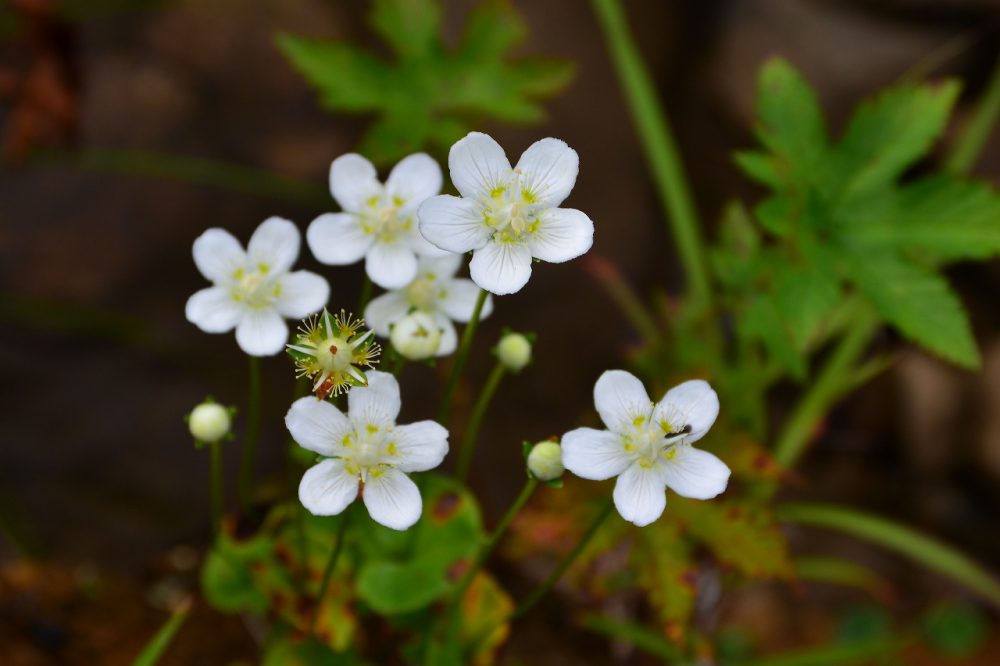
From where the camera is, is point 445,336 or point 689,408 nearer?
point 689,408

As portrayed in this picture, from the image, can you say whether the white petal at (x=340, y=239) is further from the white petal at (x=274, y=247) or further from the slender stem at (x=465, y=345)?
the slender stem at (x=465, y=345)

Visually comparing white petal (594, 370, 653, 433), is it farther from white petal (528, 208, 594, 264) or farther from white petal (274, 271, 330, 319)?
white petal (274, 271, 330, 319)

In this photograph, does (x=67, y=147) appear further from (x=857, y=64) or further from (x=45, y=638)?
(x=857, y=64)

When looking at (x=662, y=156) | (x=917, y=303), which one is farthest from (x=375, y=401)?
(x=662, y=156)

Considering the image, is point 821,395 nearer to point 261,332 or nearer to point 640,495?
point 640,495

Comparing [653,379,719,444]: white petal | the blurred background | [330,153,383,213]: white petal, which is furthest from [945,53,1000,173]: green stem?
[330,153,383,213]: white petal

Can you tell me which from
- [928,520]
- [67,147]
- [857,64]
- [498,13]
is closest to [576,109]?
[498,13]
